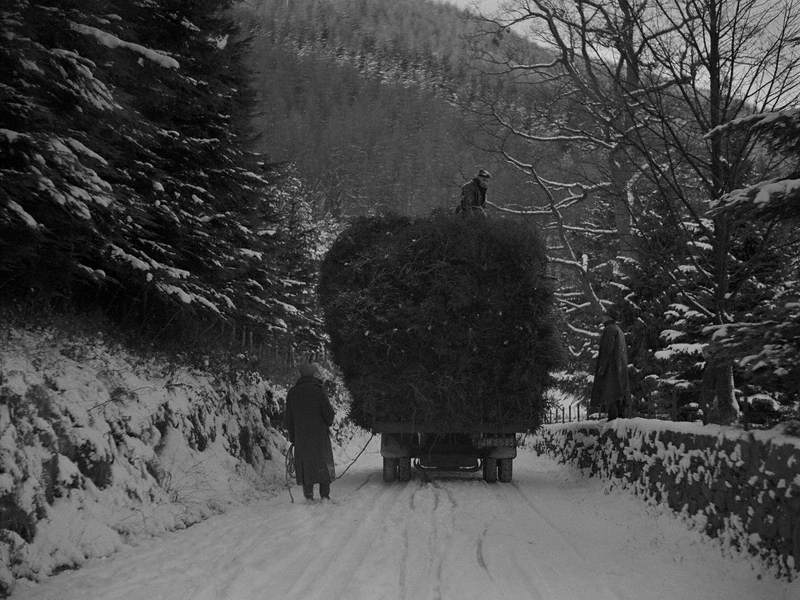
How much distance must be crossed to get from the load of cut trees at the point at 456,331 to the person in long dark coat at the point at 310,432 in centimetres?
139

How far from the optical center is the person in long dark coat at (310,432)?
28.8ft

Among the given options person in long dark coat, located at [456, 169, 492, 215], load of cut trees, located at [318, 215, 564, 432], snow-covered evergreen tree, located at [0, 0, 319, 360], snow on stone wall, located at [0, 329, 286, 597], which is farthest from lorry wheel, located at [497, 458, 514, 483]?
snow-covered evergreen tree, located at [0, 0, 319, 360]

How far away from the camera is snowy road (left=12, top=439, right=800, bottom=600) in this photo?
473cm

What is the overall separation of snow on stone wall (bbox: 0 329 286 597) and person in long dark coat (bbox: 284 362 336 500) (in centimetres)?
89

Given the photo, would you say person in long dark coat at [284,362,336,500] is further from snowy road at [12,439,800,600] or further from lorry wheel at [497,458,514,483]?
lorry wheel at [497,458,514,483]

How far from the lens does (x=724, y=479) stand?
18.7 ft

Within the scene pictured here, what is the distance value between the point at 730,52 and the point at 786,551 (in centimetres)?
688

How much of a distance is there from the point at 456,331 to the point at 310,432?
264cm

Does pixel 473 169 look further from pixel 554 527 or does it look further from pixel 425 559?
pixel 425 559

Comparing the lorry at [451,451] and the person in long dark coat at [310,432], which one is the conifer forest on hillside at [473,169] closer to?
the person in long dark coat at [310,432]

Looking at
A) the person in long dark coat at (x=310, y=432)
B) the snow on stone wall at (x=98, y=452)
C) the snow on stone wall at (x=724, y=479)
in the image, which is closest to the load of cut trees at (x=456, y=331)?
the person in long dark coat at (x=310, y=432)

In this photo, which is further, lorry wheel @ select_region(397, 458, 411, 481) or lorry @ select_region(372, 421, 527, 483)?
lorry wheel @ select_region(397, 458, 411, 481)

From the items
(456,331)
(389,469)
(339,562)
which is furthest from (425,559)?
(389,469)

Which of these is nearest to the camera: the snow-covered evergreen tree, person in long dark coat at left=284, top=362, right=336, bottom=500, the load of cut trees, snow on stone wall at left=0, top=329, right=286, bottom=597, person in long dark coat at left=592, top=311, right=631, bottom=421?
snow on stone wall at left=0, top=329, right=286, bottom=597
